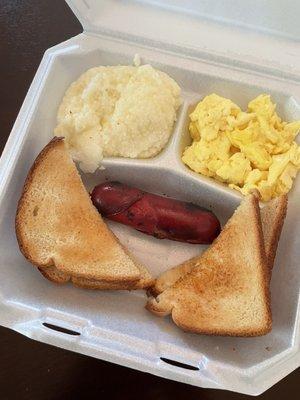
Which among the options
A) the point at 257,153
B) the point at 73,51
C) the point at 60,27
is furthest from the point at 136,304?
the point at 60,27

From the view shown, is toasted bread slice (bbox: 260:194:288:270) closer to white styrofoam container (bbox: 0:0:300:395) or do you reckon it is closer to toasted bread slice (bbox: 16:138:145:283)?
white styrofoam container (bbox: 0:0:300:395)

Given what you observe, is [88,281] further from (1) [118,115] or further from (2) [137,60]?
(2) [137,60]

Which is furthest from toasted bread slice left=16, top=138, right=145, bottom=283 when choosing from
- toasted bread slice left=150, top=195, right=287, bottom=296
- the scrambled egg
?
the scrambled egg

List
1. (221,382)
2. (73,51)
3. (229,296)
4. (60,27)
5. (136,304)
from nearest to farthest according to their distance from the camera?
(221,382) < (229,296) < (136,304) < (73,51) < (60,27)

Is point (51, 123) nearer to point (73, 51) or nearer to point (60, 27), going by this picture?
point (73, 51)

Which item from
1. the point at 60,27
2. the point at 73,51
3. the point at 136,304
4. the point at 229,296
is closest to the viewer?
the point at 229,296
